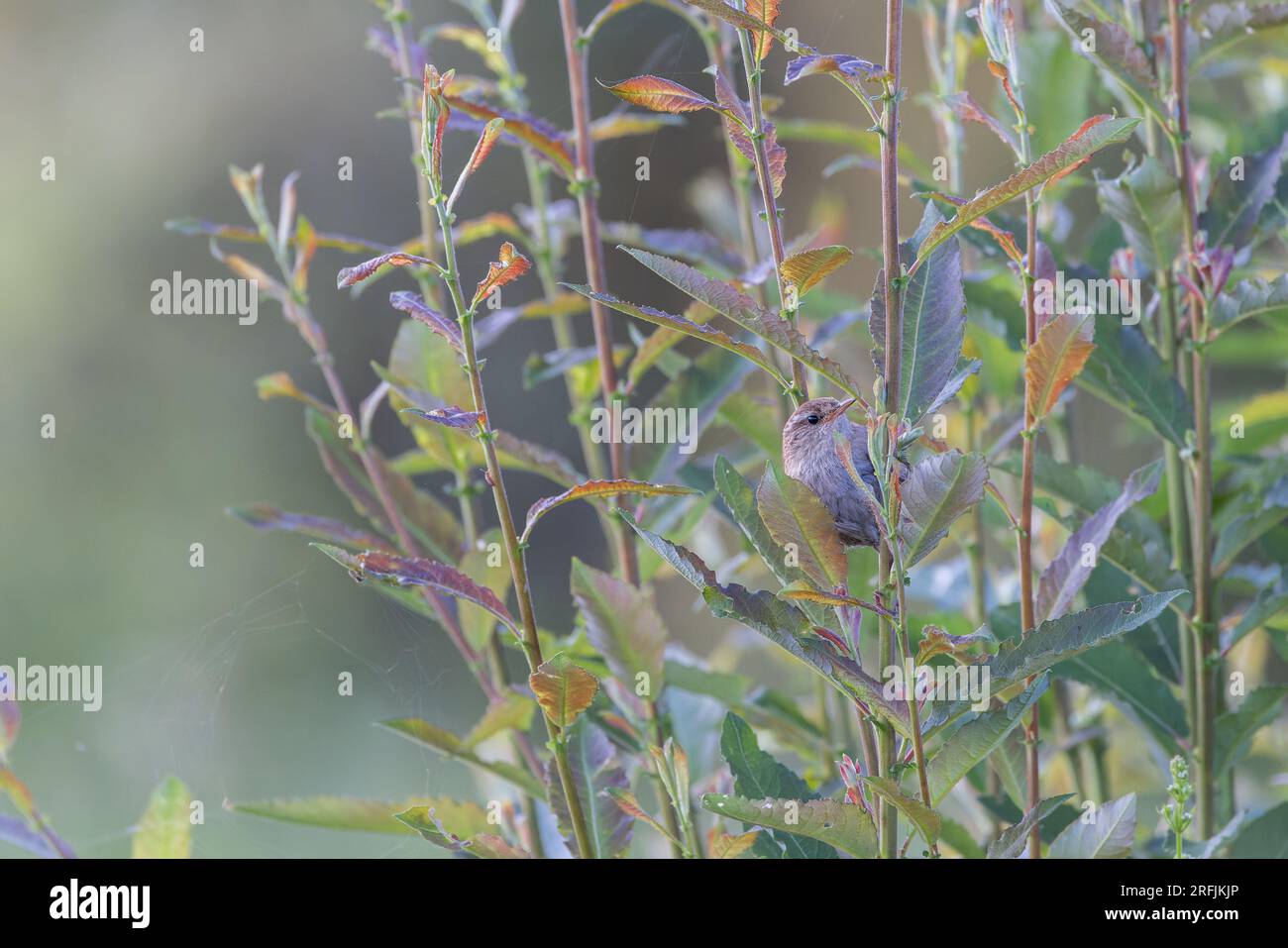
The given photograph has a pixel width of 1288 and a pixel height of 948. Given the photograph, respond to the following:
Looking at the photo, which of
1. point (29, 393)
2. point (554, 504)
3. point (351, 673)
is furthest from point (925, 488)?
point (29, 393)

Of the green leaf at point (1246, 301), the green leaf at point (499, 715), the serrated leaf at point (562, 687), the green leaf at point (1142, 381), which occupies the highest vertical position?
the green leaf at point (1246, 301)

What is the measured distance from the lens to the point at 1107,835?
1.12ft

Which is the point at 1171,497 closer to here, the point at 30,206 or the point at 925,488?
the point at 925,488

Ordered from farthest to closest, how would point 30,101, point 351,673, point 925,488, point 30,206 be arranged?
1. point 30,206
2. point 30,101
3. point 351,673
4. point 925,488

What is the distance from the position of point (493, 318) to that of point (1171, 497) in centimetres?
30

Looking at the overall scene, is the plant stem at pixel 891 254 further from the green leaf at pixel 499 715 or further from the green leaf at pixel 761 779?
the green leaf at pixel 499 715

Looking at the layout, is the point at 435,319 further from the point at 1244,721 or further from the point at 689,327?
the point at 1244,721

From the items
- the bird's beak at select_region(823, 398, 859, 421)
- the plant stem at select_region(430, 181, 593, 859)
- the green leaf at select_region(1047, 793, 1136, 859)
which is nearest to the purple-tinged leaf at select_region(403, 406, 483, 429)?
the plant stem at select_region(430, 181, 593, 859)

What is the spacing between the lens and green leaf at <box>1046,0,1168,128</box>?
0.39 meters

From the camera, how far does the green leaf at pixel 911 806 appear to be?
30 cm

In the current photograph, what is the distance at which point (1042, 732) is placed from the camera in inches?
21.8

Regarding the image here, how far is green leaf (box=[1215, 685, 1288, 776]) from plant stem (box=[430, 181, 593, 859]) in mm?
242

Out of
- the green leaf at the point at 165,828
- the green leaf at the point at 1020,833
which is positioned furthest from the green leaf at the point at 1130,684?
the green leaf at the point at 165,828

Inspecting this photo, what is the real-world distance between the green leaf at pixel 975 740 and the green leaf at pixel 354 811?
174mm
